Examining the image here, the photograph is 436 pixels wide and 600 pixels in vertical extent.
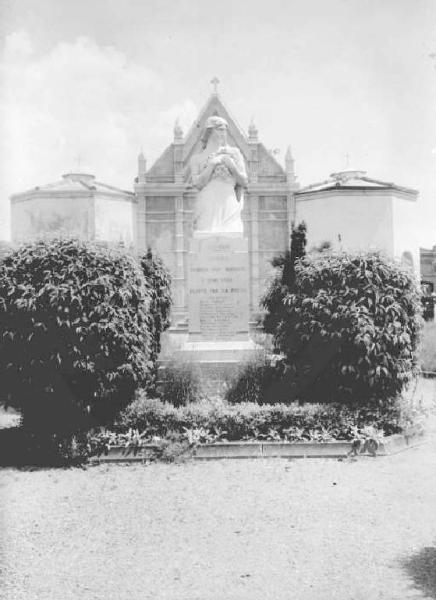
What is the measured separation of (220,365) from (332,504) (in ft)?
17.0

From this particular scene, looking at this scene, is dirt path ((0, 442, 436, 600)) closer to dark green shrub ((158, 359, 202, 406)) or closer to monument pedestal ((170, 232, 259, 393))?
dark green shrub ((158, 359, 202, 406))

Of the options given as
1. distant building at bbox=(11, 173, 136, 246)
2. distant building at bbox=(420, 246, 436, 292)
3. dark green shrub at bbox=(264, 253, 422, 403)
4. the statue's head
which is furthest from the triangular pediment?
dark green shrub at bbox=(264, 253, 422, 403)

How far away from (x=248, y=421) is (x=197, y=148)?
106 ft

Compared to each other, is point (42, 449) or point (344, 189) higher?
point (344, 189)

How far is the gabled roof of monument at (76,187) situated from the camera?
1481 inches

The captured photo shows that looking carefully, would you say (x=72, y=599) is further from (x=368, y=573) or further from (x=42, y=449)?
(x=42, y=449)

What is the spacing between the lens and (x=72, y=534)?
584 cm

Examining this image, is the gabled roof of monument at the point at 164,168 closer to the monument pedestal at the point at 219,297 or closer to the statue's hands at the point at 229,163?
the statue's hands at the point at 229,163

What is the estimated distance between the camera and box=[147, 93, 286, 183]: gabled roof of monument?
39656 mm

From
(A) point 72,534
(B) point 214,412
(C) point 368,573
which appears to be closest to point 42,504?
(A) point 72,534

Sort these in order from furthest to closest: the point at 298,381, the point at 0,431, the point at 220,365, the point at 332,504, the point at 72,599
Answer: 1. the point at 220,365
2. the point at 298,381
3. the point at 0,431
4. the point at 332,504
5. the point at 72,599

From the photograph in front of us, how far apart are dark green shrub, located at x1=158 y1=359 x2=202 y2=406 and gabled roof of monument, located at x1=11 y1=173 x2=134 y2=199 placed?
28632 millimetres

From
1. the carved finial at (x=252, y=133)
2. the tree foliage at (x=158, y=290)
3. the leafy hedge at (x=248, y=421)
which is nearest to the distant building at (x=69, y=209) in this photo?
the carved finial at (x=252, y=133)

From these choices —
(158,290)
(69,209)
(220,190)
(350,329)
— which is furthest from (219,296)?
(69,209)
